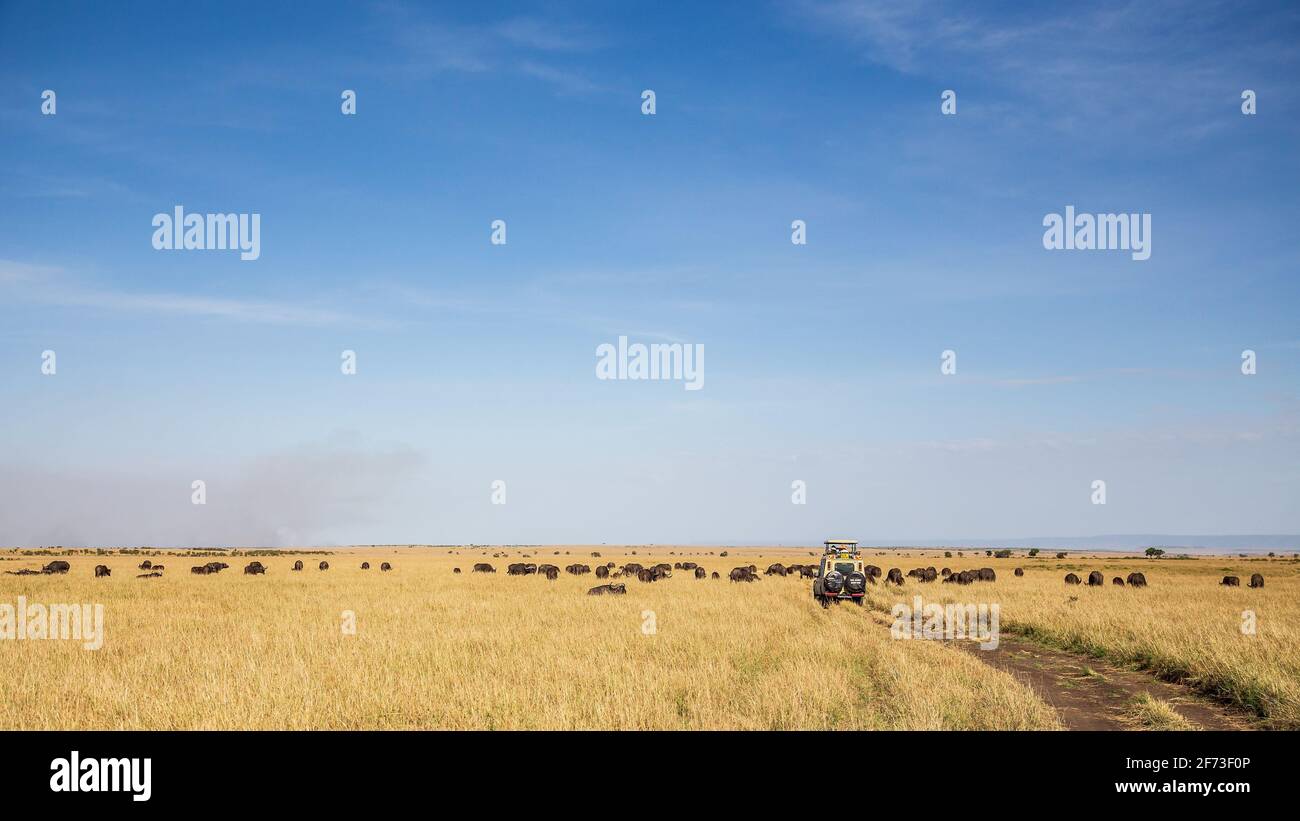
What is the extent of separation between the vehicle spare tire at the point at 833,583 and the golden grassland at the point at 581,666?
208cm

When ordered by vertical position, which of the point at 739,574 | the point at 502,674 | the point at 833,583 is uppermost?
the point at 502,674

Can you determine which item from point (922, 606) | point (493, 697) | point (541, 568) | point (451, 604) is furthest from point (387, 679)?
point (541, 568)

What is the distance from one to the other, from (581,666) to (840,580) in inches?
713

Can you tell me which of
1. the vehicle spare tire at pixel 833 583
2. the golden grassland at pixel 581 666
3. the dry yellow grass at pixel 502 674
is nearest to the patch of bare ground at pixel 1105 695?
the golden grassland at pixel 581 666

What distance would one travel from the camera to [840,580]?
2944 cm

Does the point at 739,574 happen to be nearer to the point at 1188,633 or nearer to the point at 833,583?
the point at 833,583

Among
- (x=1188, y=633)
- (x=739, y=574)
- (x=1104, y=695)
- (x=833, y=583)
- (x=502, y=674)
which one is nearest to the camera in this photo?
(x=1104, y=695)

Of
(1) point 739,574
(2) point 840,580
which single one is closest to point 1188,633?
(2) point 840,580

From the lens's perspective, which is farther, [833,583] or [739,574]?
[739,574]

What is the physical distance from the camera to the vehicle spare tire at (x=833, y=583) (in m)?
29.3

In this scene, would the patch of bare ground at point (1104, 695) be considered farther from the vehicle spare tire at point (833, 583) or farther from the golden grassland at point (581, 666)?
the vehicle spare tire at point (833, 583)
